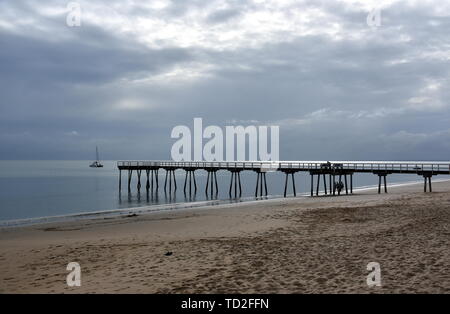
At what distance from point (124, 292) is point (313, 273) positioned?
4.20 m

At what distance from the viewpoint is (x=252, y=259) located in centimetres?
1000

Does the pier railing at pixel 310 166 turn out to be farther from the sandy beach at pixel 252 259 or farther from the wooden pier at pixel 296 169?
the sandy beach at pixel 252 259

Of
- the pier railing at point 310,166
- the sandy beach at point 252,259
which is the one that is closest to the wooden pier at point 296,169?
the pier railing at point 310,166

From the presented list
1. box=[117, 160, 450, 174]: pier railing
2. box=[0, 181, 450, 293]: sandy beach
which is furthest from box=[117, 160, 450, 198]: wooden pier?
box=[0, 181, 450, 293]: sandy beach

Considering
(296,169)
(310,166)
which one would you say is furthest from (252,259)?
(310,166)

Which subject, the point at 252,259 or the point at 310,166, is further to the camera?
the point at 310,166

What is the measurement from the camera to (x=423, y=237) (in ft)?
37.9

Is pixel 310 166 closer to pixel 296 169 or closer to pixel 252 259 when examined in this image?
pixel 296 169

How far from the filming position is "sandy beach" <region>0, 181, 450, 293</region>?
7785 millimetres

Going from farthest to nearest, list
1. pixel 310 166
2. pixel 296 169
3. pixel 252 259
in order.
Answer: pixel 310 166 < pixel 296 169 < pixel 252 259

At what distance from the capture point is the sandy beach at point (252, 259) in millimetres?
7785

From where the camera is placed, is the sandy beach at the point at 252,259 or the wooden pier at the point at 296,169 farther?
the wooden pier at the point at 296,169

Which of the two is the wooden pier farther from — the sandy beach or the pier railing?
the sandy beach
